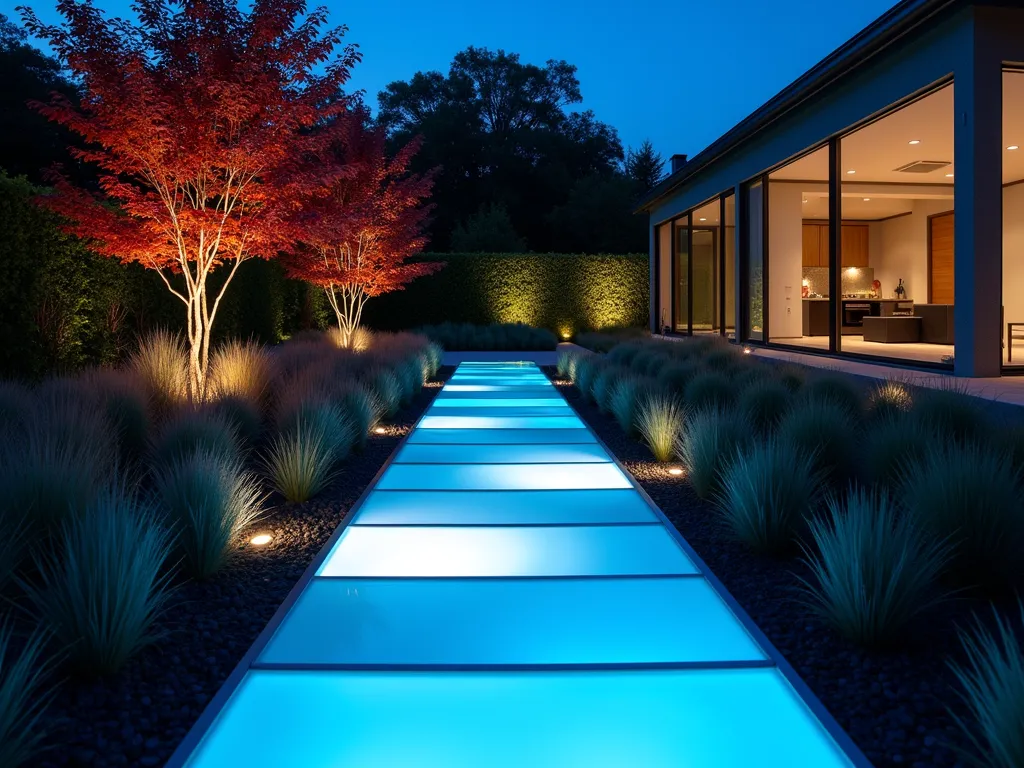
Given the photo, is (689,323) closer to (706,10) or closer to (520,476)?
(520,476)

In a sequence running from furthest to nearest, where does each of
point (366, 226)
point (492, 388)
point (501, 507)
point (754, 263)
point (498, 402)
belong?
point (754, 263) < point (366, 226) < point (492, 388) < point (498, 402) < point (501, 507)

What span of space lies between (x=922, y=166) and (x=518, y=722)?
14.0 metres

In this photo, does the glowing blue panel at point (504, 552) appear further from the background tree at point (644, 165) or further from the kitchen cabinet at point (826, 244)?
the background tree at point (644, 165)

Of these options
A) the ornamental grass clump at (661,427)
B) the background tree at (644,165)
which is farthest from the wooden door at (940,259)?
the background tree at (644,165)

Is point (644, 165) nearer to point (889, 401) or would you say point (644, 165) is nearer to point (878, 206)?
point (878, 206)

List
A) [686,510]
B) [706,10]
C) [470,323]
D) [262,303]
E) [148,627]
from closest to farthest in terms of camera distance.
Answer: [148,627], [686,510], [262,303], [470,323], [706,10]

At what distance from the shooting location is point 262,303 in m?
13.3

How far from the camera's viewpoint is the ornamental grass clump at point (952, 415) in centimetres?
457

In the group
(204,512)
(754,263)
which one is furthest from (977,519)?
(754,263)

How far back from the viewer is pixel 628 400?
6.86 meters

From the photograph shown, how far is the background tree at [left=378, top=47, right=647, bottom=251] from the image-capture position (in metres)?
31.9

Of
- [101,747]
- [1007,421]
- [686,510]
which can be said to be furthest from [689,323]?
[101,747]

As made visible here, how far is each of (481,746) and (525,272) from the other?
60.7 ft

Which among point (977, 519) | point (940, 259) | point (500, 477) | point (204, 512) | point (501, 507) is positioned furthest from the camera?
point (940, 259)
